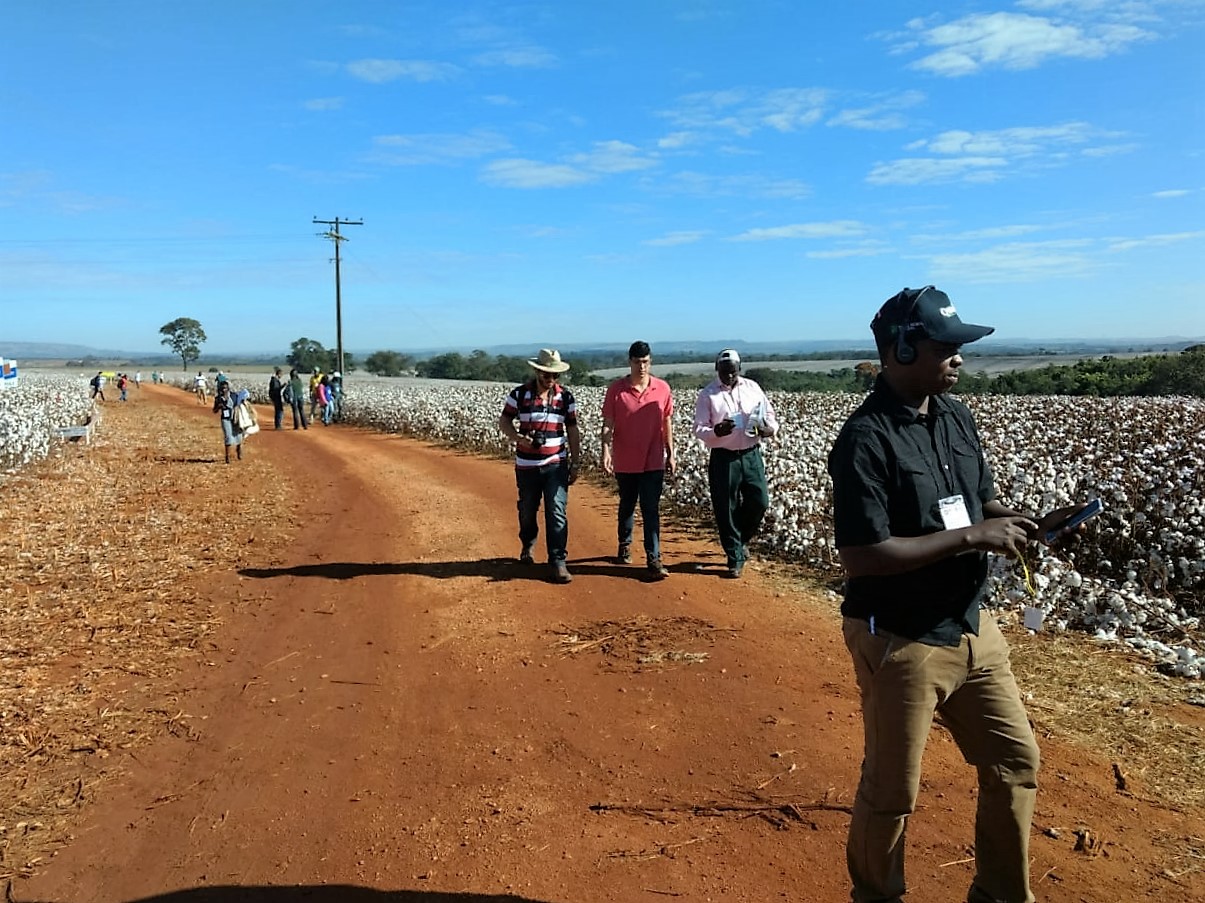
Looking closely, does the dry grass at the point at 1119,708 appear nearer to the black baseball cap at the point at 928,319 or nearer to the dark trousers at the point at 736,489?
the dark trousers at the point at 736,489

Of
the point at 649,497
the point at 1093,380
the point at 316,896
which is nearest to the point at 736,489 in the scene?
the point at 649,497

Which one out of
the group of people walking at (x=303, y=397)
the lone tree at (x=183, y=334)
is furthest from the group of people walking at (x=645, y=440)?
the lone tree at (x=183, y=334)

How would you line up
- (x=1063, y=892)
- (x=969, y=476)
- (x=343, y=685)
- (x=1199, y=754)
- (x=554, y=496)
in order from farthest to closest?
(x=554, y=496) → (x=343, y=685) → (x=1199, y=754) → (x=1063, y=892) → (x=969, y=476)

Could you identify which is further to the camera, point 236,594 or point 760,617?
point 236,594

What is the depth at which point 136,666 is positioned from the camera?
6188 millimetres

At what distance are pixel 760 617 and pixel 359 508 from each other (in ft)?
23.5

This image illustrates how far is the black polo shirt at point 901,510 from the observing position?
110 inches

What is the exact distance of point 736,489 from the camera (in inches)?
313

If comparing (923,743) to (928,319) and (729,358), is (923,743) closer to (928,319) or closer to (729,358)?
(928,319)

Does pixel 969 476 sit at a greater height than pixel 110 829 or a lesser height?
greater

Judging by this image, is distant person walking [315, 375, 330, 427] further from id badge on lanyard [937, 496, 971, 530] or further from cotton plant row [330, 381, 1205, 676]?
id badge on lanyard [937, 496, 971, 530]

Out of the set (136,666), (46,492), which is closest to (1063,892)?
(136,666)

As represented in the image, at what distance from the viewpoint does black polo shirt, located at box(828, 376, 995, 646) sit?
9.19ft

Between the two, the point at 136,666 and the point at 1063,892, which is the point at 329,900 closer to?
the point at 1063,892
